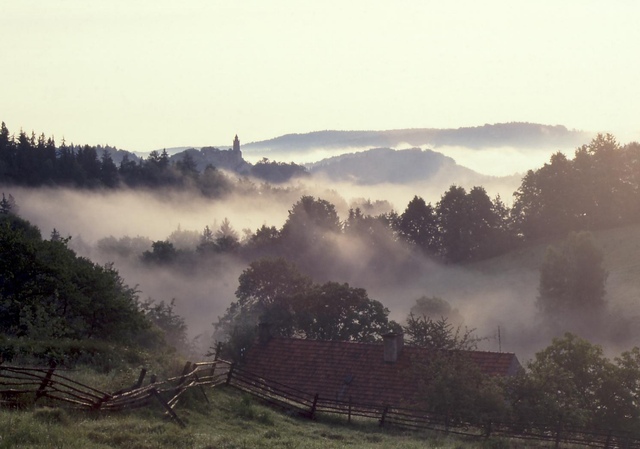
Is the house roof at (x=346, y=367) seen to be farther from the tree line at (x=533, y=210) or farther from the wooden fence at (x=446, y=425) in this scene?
the tree line at (x=533, y=210)

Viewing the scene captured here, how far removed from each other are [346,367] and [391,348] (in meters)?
3.07

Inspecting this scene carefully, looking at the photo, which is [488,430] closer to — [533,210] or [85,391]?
[85,391]

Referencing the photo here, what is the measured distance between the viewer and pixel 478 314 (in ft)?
315

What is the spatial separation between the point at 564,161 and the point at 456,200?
1667 cm

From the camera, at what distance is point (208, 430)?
24453 millimetres

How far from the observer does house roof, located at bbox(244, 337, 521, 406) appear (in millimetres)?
43969

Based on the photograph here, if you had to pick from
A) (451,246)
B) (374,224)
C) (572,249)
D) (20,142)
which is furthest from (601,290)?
(20,142)

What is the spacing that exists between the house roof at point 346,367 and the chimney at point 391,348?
0.74 feet

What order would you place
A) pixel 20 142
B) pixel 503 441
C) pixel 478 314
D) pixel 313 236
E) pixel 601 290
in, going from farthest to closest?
pixel 20 142, pixel 313 236, pixel 478 314, pixel 601 290, pixel 503 441

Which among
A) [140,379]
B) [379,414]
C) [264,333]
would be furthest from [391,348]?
[140,379]

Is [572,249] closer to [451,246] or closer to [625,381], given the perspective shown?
[451,246]

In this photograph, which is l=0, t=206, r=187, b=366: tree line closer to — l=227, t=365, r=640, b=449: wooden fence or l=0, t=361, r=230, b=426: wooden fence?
l=0, t=361, r=230, b=426: wooden fence

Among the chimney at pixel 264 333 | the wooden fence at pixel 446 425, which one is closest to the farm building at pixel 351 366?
the chimney at pixel 264 333

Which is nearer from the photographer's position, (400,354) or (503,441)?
(503,441)
